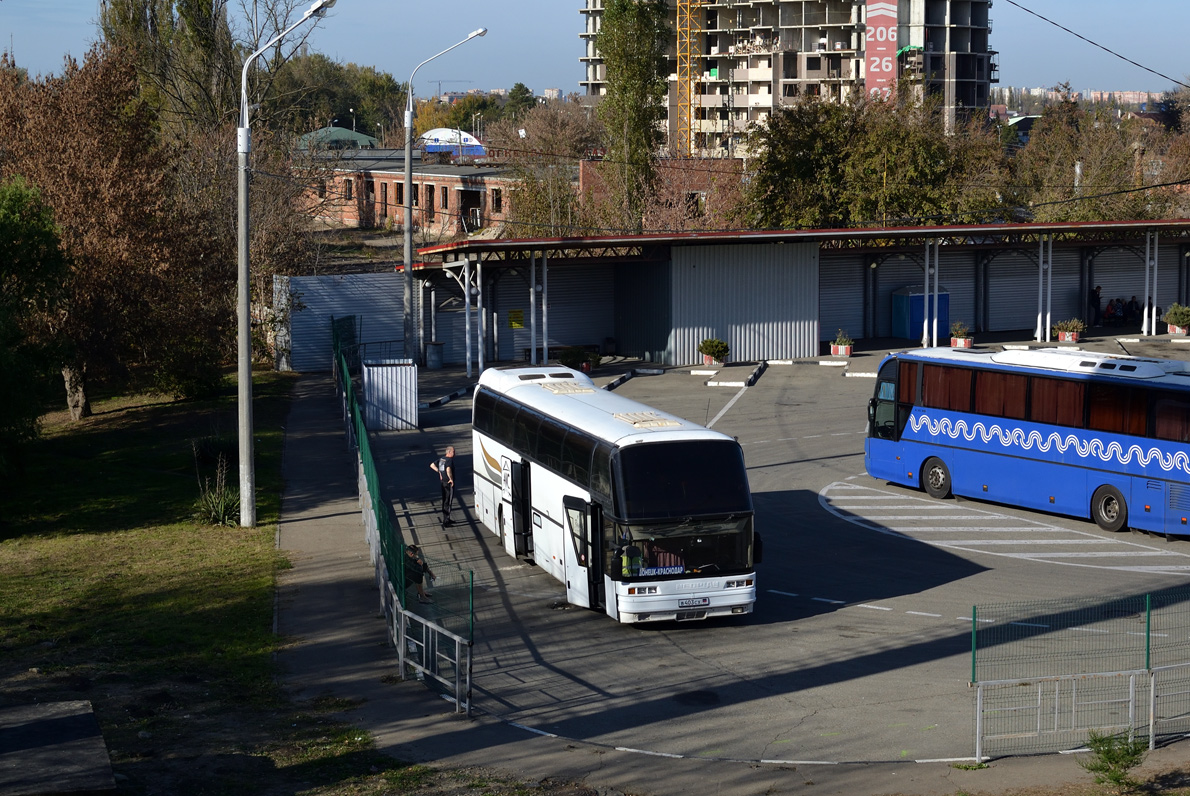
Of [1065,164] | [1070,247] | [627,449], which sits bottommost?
[627,449]

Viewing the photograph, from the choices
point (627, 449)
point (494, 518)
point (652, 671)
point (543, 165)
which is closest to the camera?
point (652, 671)

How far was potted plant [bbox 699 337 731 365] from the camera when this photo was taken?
42125mm

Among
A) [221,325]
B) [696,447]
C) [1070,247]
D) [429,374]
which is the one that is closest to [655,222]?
[1070,247]

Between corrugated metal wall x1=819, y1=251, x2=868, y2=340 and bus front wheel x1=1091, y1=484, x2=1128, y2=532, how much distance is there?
86.4 ft

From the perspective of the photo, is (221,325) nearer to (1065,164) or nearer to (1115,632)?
(1115,632)

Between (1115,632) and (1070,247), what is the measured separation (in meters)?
40.6

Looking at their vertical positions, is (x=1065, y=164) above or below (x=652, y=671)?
above

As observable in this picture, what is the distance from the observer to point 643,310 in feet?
144

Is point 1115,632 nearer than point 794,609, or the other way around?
point 1115,632

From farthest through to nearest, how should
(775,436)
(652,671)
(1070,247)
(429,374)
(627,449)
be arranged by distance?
Result: (1070,247) → (429,374) → (775,436) → (627,449) → (652,671)

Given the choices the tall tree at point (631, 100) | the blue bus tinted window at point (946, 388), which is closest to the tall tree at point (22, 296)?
the blue bus tinted window at point (946, 388)

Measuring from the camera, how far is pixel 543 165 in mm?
79438

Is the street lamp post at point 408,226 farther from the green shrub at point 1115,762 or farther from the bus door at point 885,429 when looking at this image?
the green shrub at point 1115,762

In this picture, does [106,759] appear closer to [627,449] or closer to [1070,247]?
[627,449]
